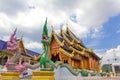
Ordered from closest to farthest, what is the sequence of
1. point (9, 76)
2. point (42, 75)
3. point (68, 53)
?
1. point (42, 75)
2. point (9, 76)
3. point (68, 53)

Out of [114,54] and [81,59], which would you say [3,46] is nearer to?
[81,59]

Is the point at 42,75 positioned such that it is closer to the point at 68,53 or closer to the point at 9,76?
the point at 9,76

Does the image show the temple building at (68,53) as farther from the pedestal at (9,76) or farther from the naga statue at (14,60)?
the pedestal at (9,76)

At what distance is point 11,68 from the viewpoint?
24.8 feet

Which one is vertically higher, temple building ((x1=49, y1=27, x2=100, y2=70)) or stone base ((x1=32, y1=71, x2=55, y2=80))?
temple building ((x1=49, y1=27, x2=100, y2=70))

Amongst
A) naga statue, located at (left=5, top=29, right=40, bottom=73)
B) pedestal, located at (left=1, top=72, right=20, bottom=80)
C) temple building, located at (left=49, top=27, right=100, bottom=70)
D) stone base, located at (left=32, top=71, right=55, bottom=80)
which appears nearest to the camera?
stone base, located at (left=32, top=71, right=55, bottom=80)

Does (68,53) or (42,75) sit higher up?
(68,53)

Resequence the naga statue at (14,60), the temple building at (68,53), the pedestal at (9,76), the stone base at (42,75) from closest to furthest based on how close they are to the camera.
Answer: the stone base at (42,75), the pedestal at (9,76), the naga statue at (14,60), the temple building at (68,53)

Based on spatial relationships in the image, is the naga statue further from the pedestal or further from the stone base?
the stone base

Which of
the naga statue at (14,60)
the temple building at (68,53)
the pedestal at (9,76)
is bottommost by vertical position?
the pedestal at (9,76)

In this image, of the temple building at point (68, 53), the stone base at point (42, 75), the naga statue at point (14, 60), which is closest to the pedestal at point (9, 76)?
the naga statue at point (14, 60)

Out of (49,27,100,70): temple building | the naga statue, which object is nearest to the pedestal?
the naga statue

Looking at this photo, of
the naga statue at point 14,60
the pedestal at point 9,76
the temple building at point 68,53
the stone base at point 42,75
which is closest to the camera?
the stone base at point 42,75

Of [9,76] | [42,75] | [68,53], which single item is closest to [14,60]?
[9,76]
